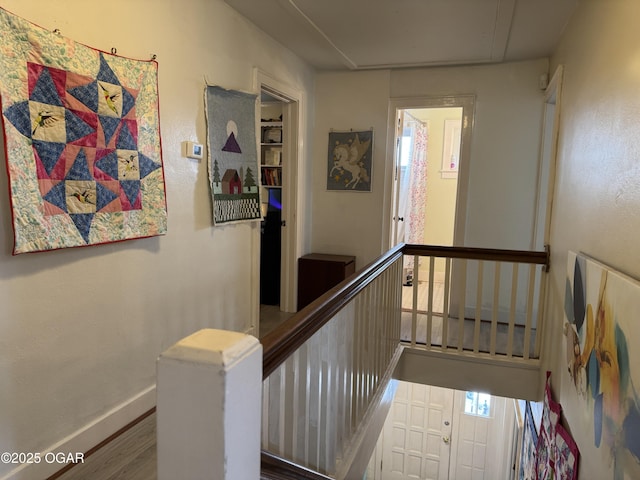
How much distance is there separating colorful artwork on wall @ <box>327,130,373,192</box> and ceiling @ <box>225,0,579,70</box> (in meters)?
0.70

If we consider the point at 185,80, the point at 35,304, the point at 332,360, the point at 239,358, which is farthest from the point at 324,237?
the point at 239,358

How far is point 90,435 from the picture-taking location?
2.02m

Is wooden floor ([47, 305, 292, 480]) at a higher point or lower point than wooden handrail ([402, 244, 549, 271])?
lower

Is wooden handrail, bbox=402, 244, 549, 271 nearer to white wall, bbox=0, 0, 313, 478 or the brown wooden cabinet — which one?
the brown wooden cabinet

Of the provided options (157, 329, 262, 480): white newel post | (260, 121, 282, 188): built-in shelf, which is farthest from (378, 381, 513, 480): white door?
(157, 329, 262, 480): white newel post

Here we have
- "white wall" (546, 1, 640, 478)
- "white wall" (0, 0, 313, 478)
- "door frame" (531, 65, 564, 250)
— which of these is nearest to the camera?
"white wall" (546, 1, 640, 478)

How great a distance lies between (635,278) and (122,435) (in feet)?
7.56

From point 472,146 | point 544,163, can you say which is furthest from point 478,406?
point 472,146

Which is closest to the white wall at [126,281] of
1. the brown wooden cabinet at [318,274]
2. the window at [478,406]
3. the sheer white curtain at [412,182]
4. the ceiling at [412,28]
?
the ceiling at [412,28]

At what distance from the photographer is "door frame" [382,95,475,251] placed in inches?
161

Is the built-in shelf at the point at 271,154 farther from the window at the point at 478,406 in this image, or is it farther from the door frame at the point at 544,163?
the window at the point at 478,406

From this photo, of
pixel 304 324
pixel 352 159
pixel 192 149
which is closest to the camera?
pixel 304 324

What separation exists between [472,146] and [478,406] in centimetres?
356

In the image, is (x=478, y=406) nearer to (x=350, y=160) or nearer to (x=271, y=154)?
(x=350, y=160)
